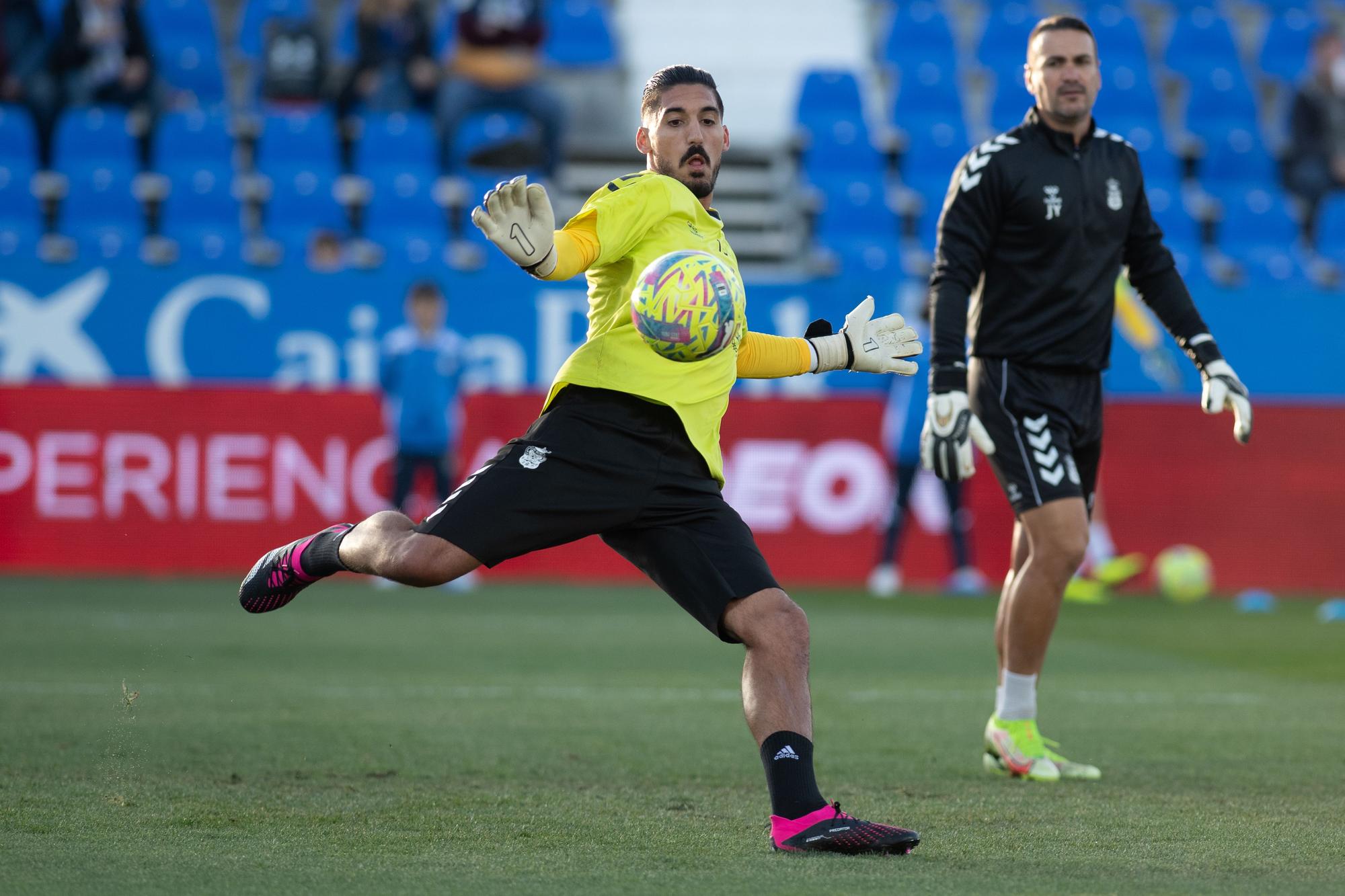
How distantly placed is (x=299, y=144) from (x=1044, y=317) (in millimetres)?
11149

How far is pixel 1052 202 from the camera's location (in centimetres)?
586

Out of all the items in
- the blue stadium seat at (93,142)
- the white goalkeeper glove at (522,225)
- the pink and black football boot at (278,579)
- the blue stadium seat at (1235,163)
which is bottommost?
the pink and black football boot at (278,579)

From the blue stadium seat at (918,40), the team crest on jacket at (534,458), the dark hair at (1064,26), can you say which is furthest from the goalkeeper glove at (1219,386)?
the blue stadium seat at (918,40)

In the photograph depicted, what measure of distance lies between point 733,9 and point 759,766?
14.6m

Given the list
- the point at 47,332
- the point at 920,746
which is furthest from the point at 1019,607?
the point at 47,332

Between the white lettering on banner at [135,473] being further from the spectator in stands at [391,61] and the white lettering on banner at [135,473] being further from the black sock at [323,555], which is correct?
the black sock at [323,555]

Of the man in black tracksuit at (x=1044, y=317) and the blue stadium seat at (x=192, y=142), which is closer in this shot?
the man in black tracksuit at (x=1044, y=317)

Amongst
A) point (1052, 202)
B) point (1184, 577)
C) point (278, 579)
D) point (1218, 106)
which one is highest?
point (1218, 106)

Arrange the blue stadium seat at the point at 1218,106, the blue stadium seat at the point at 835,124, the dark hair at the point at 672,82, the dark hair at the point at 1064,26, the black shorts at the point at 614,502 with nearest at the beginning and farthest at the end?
the black shorts at the point at 614,502
the dark hair at the point at 672,82
the dark hair at the point at 1064,26
the blue stadium seat at the point at 835,124
the blue stadium seat at the point at 1218,106

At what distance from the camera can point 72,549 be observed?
42.3ft

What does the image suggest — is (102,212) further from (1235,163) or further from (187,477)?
(1235,163)

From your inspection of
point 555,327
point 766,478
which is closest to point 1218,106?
point 766,478

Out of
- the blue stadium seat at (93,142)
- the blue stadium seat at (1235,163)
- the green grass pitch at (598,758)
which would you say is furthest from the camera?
the blue stadium seat at (1235,163)

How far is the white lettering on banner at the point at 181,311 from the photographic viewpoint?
44.8 feet
